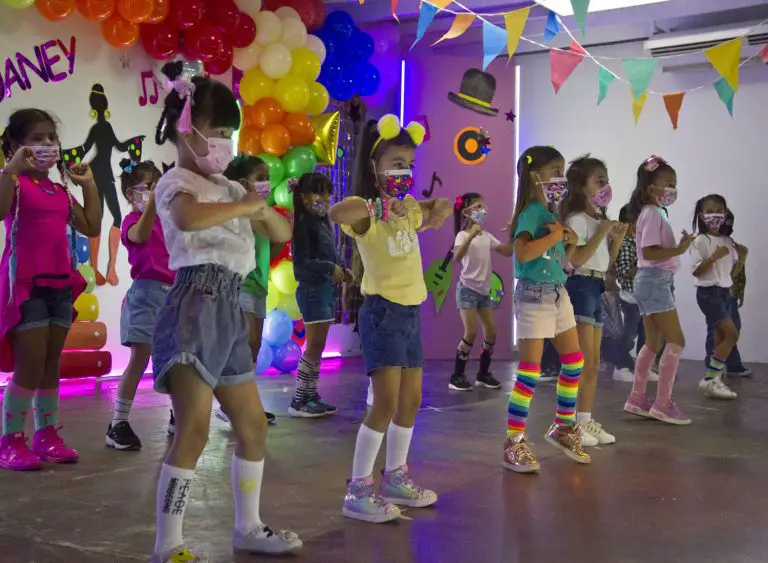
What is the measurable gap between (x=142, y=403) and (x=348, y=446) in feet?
6.58

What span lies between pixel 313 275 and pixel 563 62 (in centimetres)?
297

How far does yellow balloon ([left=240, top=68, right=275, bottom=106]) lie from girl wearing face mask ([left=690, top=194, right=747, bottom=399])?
3.69m

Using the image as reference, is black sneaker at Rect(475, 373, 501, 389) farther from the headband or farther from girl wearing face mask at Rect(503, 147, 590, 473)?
the headband

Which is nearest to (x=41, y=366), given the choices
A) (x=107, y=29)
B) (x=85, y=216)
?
(x=85, y=216)

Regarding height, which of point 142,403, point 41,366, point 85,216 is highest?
point 85,216

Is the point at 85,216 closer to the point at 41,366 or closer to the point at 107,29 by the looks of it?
the point at 41,366

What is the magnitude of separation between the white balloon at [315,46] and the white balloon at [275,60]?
291 mm

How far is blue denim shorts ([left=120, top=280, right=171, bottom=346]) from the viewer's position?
4160mm

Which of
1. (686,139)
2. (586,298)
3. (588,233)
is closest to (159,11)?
(588,233)

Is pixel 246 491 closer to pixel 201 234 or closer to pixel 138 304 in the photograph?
pixel 201 234

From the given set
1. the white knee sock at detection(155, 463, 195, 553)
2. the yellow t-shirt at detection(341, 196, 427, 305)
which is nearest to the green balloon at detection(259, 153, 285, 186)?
the yellow t-shirt at detection(341, 196, 427, 305)

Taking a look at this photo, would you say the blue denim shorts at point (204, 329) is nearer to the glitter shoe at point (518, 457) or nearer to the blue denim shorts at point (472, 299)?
the glitter shoe at point (518, 457)

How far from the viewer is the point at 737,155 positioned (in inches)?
372

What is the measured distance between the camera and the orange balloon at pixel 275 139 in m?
7.34
